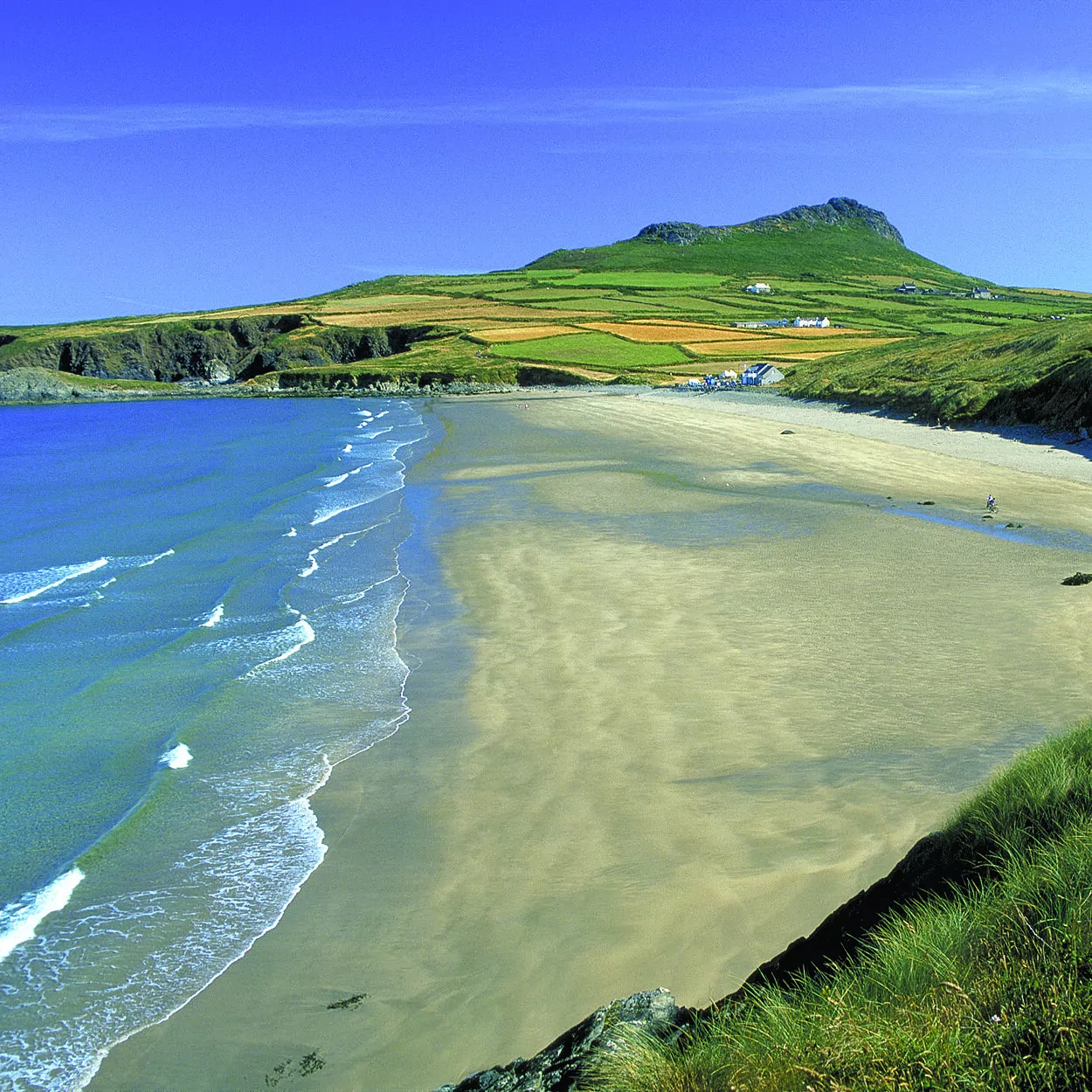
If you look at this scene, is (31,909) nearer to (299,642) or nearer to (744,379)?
(299,642)

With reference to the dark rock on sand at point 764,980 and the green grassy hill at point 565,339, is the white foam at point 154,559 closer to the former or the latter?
the dark rock on sand at point 764,980

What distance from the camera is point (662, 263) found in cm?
18438

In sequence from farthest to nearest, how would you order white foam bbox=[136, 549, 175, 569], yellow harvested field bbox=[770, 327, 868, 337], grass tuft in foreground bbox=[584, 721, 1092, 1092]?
1. yellow harvested field bbox=[770, 327, 868, 337]
2. white foam bbox=[136, 549, 175, 569]
3. grass tuft in foreground bbox=[584, 721, 1092, 1092]

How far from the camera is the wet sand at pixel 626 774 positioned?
5.57m

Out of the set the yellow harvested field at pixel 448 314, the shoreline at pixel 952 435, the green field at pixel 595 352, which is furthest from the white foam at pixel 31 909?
the yellow harvested field at pixel 448 314

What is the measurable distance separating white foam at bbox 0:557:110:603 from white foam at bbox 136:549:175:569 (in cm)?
85

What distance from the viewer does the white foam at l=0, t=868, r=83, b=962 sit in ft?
21.6

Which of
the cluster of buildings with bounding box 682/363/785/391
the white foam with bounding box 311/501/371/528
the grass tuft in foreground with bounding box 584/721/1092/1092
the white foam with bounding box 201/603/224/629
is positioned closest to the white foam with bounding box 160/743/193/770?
the white foam with bounding box 201/603/224/629

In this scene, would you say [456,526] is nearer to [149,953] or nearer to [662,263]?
[149,953]

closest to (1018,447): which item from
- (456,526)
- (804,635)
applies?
(456,526)

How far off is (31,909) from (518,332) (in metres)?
97.1

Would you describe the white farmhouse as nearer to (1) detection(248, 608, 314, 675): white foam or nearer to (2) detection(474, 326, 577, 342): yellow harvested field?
(2) detection(474, 326, 577, 342): yellow harvested field

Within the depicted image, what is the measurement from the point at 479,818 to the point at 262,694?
173 inches

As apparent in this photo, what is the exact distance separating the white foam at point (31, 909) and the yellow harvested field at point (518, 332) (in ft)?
301
